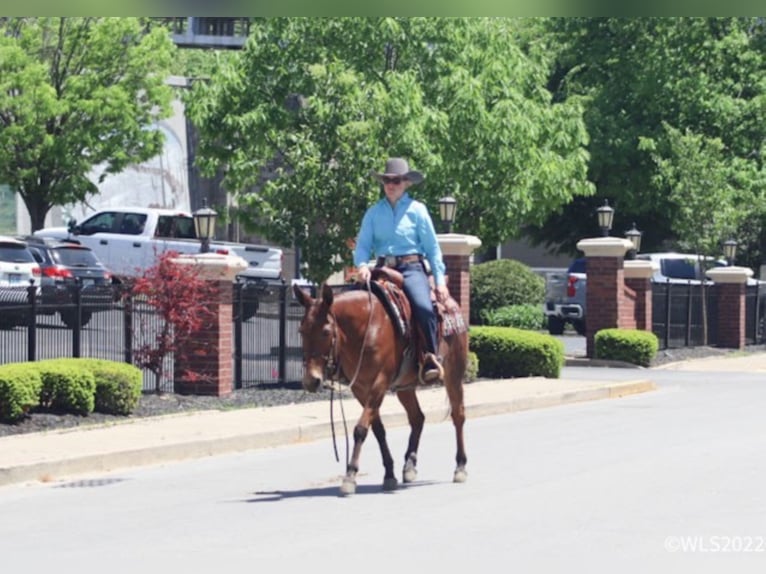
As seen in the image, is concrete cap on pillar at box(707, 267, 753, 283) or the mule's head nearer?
the mule's head

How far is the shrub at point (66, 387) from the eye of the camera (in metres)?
15.6

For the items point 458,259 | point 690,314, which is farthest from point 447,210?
point 690,314

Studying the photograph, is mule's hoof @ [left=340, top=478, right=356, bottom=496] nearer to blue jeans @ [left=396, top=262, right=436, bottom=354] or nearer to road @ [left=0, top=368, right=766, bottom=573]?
road @ [left=0, top=368, right=766, bottom=573]

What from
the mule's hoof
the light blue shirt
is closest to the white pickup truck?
the light blue shirt

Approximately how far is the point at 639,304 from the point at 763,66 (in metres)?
20.0

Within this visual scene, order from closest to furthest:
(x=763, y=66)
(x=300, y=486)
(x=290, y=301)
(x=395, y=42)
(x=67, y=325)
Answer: (x=300, y=486)
(x=67, y=325)
(x=290, y=301)
(x=395, y=42)
(x=763, y=66)

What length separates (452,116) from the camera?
31.8 metres

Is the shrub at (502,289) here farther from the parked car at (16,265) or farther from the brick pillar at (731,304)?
the parked car at (16,265)

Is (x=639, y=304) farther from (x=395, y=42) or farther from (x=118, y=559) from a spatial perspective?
(x=118, y=559)

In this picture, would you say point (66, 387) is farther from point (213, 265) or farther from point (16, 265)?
point (16, 265)

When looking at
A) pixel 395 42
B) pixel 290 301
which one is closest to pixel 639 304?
pixel 395 42

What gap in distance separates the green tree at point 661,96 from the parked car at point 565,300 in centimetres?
830

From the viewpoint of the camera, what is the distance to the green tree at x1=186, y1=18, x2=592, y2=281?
80.5 feet

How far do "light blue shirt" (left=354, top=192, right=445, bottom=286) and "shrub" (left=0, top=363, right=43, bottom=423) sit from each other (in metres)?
4.96
